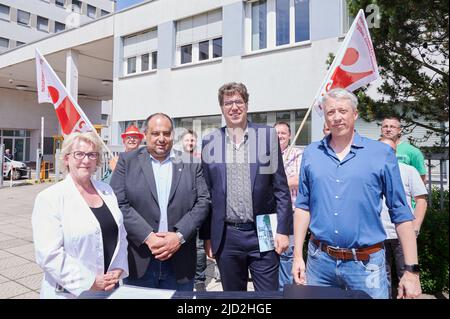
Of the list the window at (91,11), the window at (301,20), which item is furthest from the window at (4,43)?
the window at (301,20)

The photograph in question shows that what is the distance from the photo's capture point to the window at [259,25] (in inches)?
405

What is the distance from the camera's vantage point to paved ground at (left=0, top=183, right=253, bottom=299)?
391 centimetres

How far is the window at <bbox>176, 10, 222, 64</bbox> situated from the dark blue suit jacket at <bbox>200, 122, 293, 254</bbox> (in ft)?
31.4

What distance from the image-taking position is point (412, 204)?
3059mm

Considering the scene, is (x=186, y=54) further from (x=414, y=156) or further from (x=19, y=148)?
(x=19, y=148)

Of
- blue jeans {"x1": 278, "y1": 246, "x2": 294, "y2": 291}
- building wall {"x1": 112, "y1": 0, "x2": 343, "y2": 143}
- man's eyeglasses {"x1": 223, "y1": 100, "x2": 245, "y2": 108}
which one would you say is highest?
building wall {"x1": 112, "y1": 0, "x2": 343, "y2": 143}

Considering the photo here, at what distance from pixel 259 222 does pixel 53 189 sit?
135 cm

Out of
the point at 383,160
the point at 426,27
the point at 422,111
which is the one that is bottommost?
the point at 383,160

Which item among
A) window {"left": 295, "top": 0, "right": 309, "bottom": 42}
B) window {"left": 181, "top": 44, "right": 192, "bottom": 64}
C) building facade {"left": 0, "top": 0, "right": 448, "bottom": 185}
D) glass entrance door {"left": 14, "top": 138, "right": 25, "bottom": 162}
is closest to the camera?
building facade {"left": 0, "top": 0, "right": 448, "bottom": 185}

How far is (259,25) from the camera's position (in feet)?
34.2

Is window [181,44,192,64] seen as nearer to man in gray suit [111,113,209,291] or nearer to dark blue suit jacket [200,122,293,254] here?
man in gray suit [111,113,209,291]

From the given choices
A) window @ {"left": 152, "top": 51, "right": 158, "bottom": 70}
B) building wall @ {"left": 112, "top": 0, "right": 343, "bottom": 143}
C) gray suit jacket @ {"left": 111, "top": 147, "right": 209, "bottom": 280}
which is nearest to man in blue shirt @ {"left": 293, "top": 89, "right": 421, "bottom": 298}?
gray suit jacket @ {"left": 111, "top": 147, "right": 209, "bottom": 280}
